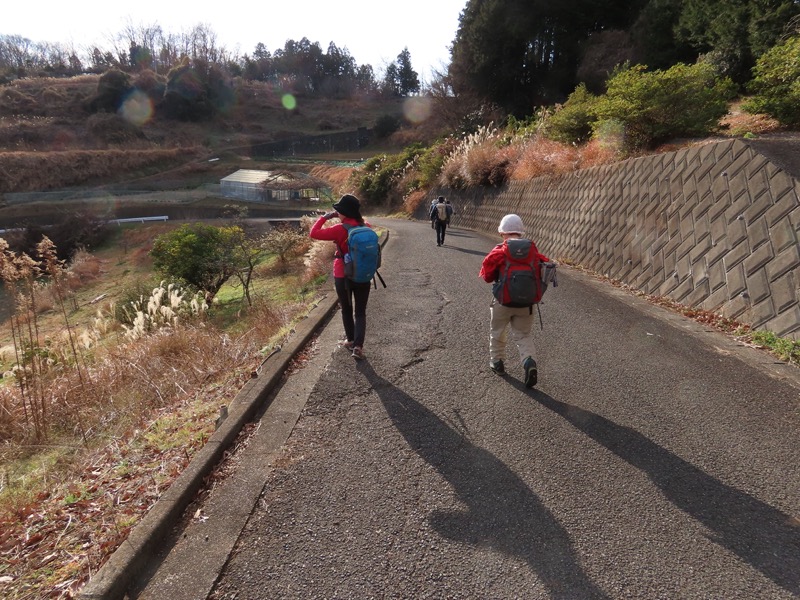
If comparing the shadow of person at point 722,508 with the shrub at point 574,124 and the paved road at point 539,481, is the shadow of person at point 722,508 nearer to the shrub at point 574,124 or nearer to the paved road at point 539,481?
the paved road at point 539,481

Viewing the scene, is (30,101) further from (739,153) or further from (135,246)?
(739,153)

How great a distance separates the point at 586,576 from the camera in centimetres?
214

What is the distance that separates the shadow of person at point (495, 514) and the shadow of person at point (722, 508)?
0.83m

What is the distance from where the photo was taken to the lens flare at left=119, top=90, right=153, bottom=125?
193 ft

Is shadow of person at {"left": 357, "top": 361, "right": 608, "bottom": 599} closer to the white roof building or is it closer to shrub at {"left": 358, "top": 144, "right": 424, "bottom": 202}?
shrub at {"left": 358, "top": 144, "right": 424, "bottom": 202}

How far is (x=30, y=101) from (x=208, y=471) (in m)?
78.6

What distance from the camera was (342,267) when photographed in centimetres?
452

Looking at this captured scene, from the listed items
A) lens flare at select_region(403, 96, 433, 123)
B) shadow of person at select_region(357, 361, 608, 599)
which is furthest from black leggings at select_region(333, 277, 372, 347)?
lens flare at select_region(403, 96, 433, 123)

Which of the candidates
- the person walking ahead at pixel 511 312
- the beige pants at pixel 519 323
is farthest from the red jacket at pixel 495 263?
the beige pants at pixel 519 323

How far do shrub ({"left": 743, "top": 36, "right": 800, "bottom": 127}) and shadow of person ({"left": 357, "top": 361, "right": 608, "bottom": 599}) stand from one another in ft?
27.7

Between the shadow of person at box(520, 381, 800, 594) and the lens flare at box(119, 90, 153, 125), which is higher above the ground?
the lens flare at box(119, 90, 153, 125)

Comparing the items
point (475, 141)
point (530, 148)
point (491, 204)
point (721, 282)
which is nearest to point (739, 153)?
point (721, 282)

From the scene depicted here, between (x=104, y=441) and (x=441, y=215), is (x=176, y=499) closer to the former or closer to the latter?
(x=104, y=441)

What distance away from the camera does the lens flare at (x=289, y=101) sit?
77881 mm
